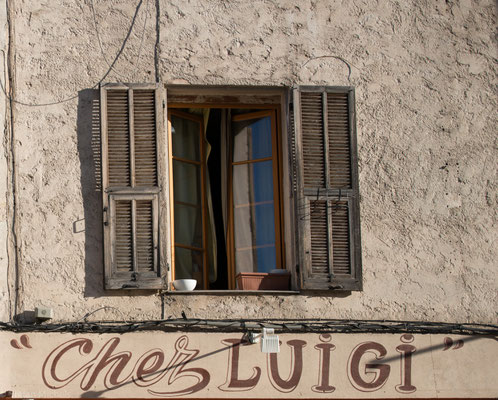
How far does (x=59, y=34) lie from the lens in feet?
33.5

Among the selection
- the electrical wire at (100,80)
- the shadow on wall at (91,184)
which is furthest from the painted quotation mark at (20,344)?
the electrical wire at (100,80)

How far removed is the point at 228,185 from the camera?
10852mm

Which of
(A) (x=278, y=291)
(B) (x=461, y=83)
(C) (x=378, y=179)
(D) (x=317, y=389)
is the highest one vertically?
(B) (x=461, y=83)

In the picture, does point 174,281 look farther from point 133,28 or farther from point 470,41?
point 470,41

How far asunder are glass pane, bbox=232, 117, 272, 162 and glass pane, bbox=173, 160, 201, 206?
395 millimetres

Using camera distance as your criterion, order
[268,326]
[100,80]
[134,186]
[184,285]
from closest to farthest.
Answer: [268,326] → [184,285] → [134,186] → [100,80]

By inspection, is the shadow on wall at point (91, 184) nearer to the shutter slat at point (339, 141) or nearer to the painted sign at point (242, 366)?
the painted sign at point (242, 366)

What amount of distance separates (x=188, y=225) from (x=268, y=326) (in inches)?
57.3

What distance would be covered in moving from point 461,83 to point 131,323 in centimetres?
342

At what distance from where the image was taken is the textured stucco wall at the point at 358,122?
9.77 meters

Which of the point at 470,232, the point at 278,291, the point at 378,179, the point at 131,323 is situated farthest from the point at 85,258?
the point at 470,232

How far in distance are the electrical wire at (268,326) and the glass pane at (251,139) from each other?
179cm

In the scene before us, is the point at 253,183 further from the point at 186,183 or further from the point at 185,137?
the point at 185,137

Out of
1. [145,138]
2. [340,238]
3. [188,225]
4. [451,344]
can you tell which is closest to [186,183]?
[188,225]
